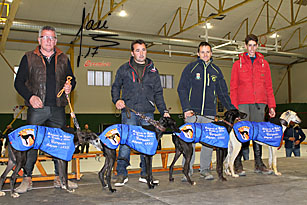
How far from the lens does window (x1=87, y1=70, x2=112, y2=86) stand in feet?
57.1

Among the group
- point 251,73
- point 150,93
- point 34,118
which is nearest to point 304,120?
point 251,73

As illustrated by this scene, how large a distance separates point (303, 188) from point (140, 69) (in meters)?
2.17

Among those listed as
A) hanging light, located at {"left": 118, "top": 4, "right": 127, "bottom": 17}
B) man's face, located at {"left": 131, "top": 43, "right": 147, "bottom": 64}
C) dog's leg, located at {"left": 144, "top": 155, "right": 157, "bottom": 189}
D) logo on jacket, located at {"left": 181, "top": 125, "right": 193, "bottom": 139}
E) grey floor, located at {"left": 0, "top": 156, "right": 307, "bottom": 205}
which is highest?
hanging light, located at {"left": 118, "top": 4, "right": 127, "bottom": 17}

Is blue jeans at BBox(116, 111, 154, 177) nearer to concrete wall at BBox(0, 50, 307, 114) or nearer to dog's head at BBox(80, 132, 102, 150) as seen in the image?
dog's head at BBox(80, 132, 102, 150)

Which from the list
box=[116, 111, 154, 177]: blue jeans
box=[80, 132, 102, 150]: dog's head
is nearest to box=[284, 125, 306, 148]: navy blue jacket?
box=[116, 111, 154, 177]: blue jeans

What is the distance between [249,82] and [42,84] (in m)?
2.65

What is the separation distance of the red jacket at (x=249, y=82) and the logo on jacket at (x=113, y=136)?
182cm

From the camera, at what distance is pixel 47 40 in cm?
310

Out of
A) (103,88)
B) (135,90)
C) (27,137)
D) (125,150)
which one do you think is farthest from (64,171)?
(103,88)

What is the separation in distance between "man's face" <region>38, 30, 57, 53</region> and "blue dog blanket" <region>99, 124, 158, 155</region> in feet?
3.41

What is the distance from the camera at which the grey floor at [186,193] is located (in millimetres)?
2709

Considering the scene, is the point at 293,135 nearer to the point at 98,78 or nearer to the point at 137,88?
the point at 137,88

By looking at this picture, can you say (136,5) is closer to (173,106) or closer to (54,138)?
(173,106)

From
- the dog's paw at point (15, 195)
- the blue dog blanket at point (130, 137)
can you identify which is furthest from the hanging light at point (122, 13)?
the dog's paw at point (15, 195)
